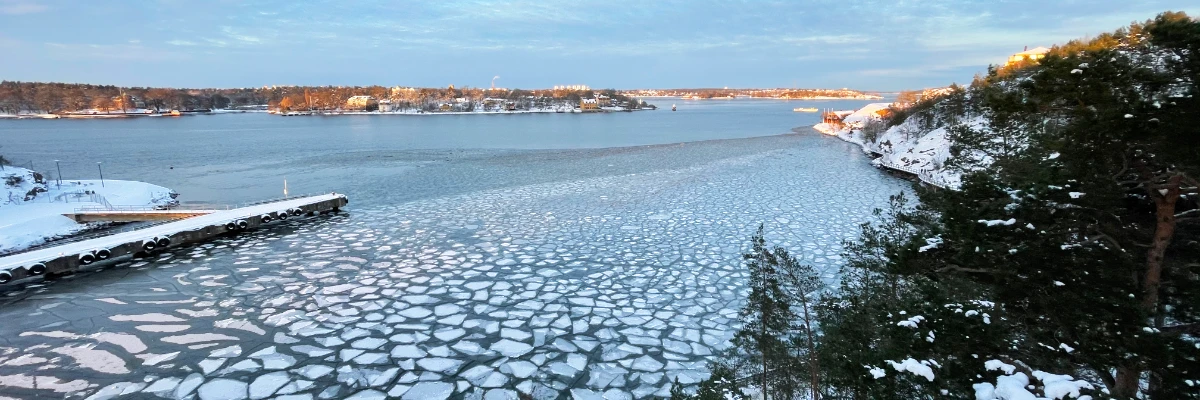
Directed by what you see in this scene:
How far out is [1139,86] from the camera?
2883 millimetres

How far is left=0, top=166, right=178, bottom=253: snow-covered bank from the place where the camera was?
1266 cm

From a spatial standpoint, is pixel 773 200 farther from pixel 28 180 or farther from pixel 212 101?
pixel 212 101

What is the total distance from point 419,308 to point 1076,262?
19.5 ft

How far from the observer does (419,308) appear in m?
6.64

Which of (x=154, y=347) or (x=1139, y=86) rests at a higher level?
(x=1139, y=86)

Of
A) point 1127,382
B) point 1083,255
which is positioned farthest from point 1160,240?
point 1127,382

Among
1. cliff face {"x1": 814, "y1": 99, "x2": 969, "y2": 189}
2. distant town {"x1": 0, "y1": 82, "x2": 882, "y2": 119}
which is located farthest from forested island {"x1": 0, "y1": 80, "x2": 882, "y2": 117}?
cliff face {"x1": 814, "y1": 99, "x2": 969, "y2": 189}

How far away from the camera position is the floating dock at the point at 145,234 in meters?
7.88

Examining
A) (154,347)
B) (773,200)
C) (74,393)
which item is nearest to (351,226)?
(154,347)

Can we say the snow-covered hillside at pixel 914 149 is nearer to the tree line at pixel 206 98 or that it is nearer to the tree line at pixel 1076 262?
the tree line at pixel 1076 262

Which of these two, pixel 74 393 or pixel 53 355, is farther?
pixel 53 355

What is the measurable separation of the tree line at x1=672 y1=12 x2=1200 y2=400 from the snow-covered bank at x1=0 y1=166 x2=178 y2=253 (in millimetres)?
15971

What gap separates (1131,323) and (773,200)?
10.9 metres

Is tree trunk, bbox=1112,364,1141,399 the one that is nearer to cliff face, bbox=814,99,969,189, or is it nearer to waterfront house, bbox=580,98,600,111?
cliff face, bbox=814,99,969,189
